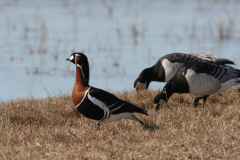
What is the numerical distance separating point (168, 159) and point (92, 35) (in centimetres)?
1212

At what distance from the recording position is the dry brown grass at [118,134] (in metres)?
4.45

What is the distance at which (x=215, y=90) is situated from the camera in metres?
7.22

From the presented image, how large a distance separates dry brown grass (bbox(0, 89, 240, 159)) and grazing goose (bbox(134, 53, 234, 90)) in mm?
1835

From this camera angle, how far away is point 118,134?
17.0 ft

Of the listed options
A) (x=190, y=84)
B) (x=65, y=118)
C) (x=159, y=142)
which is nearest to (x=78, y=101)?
(x=65, y=118)

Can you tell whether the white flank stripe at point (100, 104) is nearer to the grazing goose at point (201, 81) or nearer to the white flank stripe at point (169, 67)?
the grazing goose at point (201, 81)

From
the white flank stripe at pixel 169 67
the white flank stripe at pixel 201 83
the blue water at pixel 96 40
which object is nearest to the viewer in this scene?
the white flank stripe at pixel 201 83

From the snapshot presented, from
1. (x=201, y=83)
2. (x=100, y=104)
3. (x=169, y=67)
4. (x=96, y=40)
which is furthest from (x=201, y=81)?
(x=96, y=40)

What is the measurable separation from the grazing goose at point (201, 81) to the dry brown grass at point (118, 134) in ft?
1.47

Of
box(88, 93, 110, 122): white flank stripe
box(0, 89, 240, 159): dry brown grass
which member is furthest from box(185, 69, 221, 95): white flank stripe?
box(88, 93, 110, 122): white flank stripe

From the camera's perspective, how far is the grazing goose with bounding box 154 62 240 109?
23.4 ft

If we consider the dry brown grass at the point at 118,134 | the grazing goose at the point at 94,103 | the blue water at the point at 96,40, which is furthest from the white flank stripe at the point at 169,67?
the grazing goose at the point at 94,103

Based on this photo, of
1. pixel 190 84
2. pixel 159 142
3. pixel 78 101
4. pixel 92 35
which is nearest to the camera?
pixel 159 142

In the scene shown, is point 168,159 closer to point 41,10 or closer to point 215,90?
point 215,90
